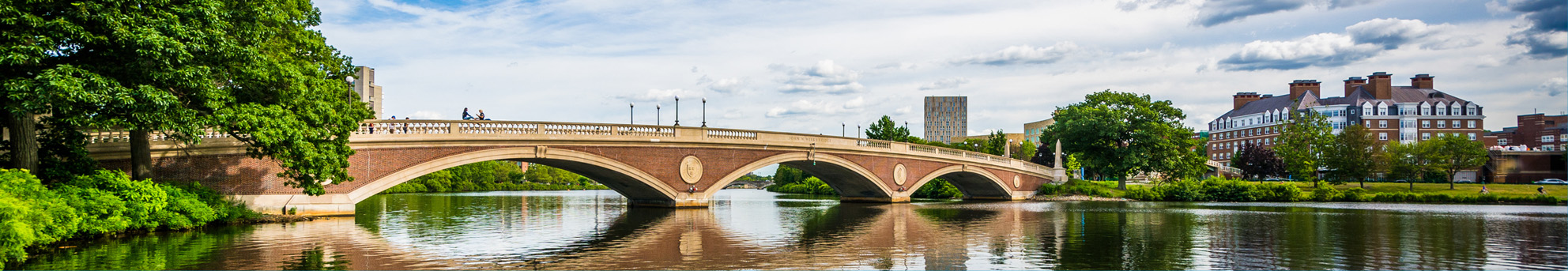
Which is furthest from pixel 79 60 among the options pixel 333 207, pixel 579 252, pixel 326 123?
pixel 579 252

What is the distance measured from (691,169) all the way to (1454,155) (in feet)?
193

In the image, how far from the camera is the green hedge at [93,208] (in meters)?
16.6

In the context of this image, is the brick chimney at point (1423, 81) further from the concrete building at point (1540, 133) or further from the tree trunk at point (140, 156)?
the tree trunk at point (140, 156)

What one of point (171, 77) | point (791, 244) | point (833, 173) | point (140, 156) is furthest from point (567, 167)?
point (791, 244)

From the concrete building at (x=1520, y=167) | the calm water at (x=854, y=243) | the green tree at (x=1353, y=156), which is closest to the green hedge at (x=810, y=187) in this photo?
the green tree at (x=1353, y=156)

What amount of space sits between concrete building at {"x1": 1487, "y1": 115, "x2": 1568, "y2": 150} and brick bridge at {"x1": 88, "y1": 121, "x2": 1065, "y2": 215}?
283ft

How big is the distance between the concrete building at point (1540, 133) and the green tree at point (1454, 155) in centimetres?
3992

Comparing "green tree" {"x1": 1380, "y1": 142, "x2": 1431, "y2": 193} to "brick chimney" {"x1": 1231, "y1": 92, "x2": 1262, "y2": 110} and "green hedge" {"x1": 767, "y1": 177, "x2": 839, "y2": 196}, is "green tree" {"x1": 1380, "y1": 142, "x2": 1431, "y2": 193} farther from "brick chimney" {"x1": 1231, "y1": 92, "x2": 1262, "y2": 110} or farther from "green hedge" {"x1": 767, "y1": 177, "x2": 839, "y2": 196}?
"brick chimney" {"x1": 1231, "y1": 92, "x2": 1262, "y2": 110}

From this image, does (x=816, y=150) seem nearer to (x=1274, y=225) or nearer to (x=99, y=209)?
(x=1274, y=225)

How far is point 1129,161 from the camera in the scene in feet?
204

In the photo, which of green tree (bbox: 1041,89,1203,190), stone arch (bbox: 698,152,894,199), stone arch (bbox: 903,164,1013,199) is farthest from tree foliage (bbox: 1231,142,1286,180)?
stone arch (bbox: 698,152,894,199)

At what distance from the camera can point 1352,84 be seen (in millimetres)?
113125

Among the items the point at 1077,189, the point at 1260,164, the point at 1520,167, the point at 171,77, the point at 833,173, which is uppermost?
the point at 171,77

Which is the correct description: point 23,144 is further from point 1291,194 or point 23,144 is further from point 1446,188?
point 1446,188
